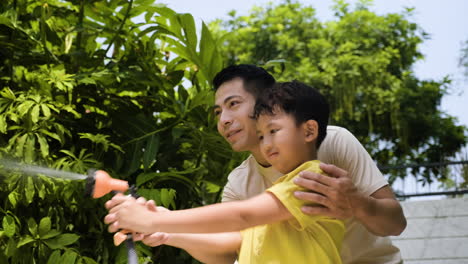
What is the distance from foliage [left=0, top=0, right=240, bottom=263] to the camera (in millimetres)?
2498

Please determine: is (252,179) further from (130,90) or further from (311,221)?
(130,90)

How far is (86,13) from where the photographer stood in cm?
300

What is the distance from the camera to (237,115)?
1905mm

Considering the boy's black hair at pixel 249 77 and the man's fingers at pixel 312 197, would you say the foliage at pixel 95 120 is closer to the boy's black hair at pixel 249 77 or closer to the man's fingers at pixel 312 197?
the boy's black hair at pixel 249 77

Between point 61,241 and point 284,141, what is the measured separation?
1.26 meters

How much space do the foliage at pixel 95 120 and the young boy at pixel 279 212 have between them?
3.19ft

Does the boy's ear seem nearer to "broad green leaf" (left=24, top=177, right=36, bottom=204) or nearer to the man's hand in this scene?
the man's hand

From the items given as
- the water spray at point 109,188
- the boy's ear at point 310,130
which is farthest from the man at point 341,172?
the water spray at point 109,188

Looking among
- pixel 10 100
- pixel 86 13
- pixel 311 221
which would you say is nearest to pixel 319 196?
pixel 311 221

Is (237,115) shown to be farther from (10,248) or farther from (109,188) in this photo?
(10,248)

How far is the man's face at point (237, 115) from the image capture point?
189 centimetres

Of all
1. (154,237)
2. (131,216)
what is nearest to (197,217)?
(131,216)

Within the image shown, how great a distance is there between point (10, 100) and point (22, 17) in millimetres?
541

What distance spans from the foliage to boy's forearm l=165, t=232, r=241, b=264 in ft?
2.05
